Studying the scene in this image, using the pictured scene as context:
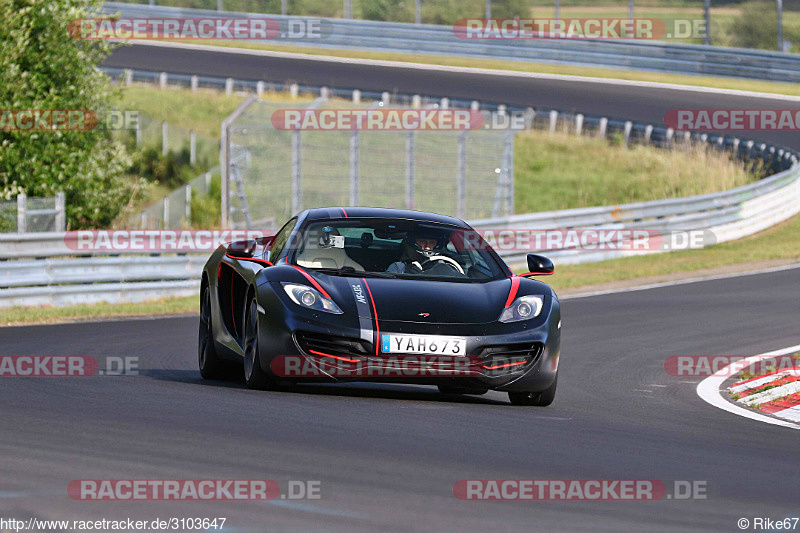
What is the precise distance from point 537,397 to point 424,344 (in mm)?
1069

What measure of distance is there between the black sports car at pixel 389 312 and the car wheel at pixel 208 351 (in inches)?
8.2

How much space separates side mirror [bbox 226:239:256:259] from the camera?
30.1ft

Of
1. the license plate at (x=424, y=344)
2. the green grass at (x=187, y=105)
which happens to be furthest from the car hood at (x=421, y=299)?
the green grass at (x=187, y=105)

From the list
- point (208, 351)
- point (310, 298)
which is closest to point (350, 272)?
point (310, 298)

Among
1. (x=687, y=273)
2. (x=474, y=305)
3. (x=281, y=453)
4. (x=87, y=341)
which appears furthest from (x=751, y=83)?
(x=281, y=453)

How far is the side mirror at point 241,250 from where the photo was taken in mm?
9172

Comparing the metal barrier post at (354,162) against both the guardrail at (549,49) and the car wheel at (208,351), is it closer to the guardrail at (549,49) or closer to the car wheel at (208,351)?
the car wheel at (208,351)

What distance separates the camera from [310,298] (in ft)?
27.3

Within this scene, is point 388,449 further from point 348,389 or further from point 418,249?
point 418,249

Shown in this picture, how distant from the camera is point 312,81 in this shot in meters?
39.8

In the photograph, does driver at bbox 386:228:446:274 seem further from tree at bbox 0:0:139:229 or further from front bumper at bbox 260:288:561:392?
tree at bbox 0:0:139:229

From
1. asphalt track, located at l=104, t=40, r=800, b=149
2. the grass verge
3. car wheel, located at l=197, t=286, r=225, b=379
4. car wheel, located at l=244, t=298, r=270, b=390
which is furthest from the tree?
car wheel, located at l=244, t=298, r=270, b=390

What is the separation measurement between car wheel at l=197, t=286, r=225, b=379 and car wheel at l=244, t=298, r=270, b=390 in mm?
948

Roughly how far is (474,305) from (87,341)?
5512 millimetres
